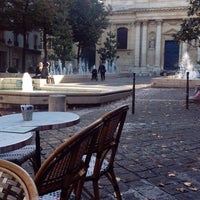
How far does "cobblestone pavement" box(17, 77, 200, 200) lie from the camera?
405 cm

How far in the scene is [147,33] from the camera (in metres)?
53.7

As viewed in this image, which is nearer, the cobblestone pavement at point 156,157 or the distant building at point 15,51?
the cobblestone pavement at point 156,157

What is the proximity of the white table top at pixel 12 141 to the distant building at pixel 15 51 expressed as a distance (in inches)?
1356

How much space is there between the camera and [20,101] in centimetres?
1145

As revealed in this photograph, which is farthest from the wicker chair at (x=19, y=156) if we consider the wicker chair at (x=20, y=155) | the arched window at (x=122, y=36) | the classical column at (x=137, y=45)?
the arched window at (x=122, y=36)

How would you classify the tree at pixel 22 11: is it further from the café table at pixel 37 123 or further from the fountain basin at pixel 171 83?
the café table at pixel 37 123

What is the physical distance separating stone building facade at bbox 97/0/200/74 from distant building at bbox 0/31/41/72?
11.1m

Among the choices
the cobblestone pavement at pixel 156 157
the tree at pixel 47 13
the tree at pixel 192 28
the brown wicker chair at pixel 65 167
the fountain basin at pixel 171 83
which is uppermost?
the tree at pixel 47 13

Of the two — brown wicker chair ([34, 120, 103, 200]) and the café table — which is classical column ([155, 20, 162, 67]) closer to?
the café table

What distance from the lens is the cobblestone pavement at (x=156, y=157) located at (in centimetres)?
405

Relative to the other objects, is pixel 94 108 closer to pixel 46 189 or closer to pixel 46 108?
pixel 46 108

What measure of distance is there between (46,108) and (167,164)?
6983 mm

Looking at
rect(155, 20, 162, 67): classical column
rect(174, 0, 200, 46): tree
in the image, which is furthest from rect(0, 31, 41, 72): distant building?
rect(174, 0, 200, 46): tree

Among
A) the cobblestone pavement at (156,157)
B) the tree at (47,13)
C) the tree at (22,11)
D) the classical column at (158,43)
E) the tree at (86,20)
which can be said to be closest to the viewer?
the cobblestone pavement at (156,157)
